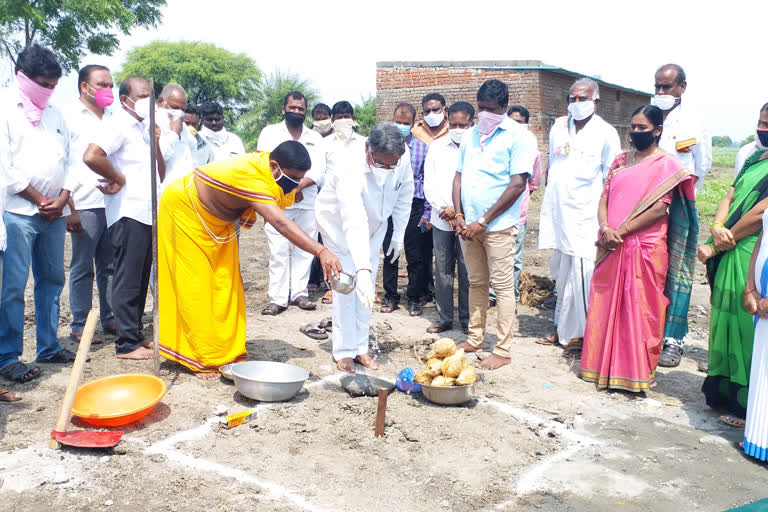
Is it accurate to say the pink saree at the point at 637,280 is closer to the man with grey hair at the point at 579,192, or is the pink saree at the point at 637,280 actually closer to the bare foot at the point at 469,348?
the man with grey hair at the point at 579,192

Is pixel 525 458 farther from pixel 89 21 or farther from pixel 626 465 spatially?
pixel 89 21

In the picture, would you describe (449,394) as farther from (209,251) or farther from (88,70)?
(88,70)

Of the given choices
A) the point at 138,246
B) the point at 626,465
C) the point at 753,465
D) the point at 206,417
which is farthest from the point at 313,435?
the point at 753,465

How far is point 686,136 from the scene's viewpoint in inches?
236

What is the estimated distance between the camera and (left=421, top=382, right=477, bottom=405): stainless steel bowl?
454cm

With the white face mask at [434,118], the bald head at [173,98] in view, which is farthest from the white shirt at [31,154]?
the white face mask at [434,118]

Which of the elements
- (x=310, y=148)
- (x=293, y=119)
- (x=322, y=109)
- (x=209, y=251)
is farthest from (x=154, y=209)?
(x=322, y=109)

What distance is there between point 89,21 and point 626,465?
76.3 ft

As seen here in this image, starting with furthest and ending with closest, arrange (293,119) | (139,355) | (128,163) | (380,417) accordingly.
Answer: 1. (293,119)
2. (139,355)
3. (128,163)
4. (380,417)

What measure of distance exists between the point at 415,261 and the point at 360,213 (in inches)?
102

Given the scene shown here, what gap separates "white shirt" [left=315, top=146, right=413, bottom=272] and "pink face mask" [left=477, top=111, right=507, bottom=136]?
769 millimetres

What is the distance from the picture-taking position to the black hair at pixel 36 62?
459 centimetres

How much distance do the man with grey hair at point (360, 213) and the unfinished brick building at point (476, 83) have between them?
1470 cm

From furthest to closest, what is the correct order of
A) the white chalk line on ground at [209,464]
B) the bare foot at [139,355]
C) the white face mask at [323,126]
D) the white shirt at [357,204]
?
the white face mask at [323,126]
the bare foot at [139,355]
the white shirt at [357,204]
the white chalk line on ground at [209,464]
